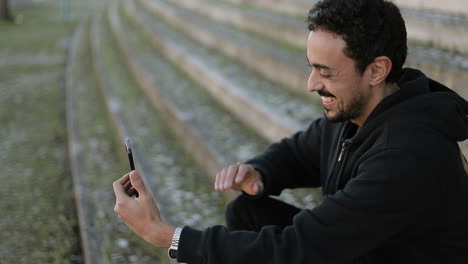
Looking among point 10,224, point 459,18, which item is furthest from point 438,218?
point 10,224

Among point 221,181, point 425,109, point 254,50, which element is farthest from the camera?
point 254,50

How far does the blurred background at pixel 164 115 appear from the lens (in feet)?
12.3

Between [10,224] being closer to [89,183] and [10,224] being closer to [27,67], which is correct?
[89,183]

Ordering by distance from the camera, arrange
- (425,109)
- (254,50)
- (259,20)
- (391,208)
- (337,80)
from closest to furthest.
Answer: (391,208), (425,109), (337,80), (254,50), (259,20)

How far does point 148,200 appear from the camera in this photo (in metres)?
1.89


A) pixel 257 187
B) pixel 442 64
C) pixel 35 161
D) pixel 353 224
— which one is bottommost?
pixel 35 161

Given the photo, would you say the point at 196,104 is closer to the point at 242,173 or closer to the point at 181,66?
the point at 181,66

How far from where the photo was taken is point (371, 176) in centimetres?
165

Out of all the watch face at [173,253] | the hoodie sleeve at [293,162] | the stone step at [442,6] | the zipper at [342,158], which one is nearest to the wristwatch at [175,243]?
→ the watch face at [173,253]

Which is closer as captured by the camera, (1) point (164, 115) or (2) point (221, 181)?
(2) point (221, 181)

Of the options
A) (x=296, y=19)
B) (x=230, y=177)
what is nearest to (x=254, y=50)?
(x=296, y=19)

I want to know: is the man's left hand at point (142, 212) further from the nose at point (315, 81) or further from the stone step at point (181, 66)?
the stone step at point (181, 66)

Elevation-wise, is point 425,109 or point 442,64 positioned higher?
point 425,109

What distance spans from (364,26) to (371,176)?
0.50m
